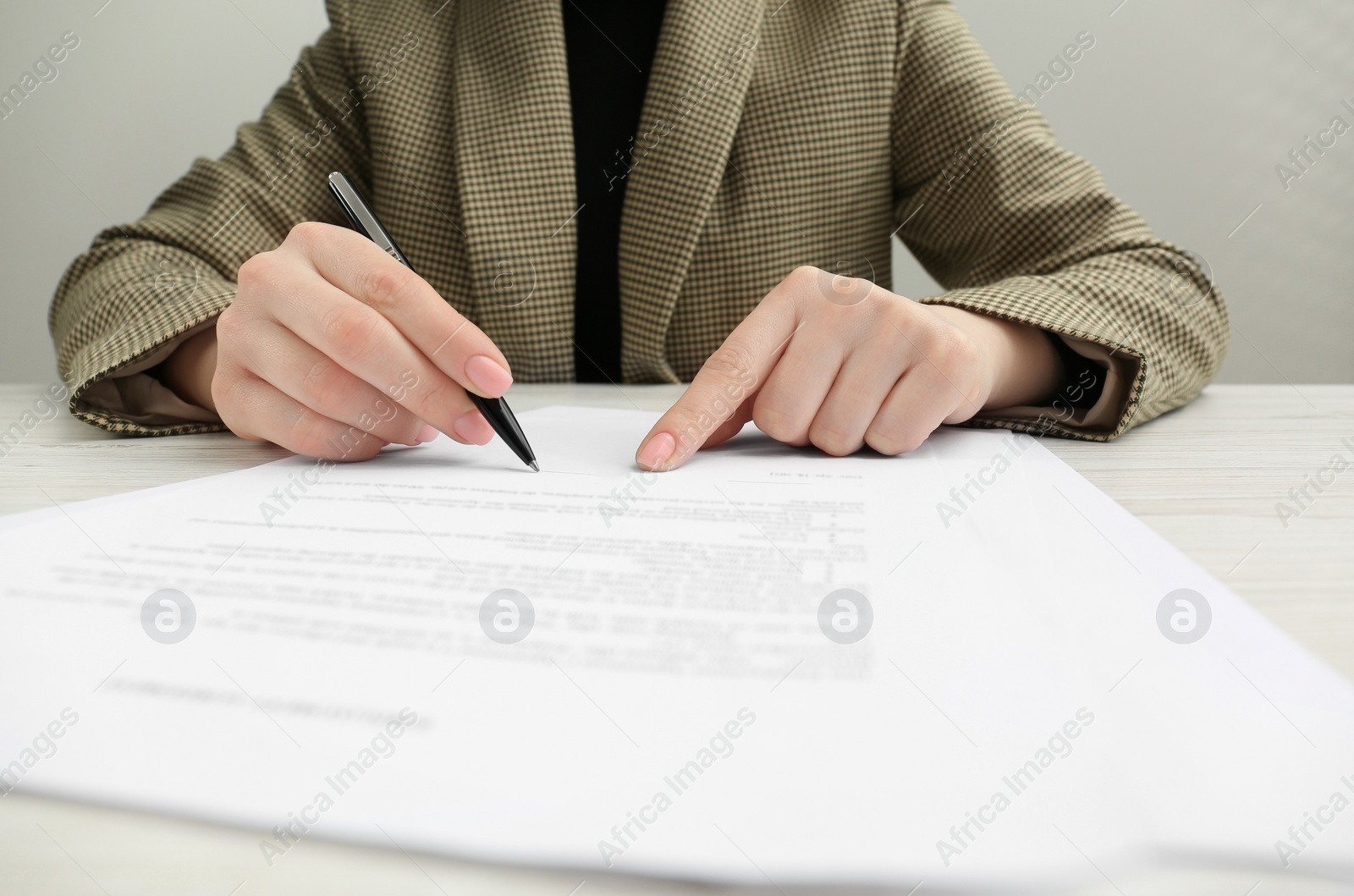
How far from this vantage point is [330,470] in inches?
16.8

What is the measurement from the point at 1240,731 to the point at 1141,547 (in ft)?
0.44

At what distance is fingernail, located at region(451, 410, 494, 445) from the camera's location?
434 millimetres

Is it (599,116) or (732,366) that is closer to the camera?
(732,366)

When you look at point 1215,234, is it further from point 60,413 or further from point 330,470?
point 60,413

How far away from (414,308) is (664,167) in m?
0.42

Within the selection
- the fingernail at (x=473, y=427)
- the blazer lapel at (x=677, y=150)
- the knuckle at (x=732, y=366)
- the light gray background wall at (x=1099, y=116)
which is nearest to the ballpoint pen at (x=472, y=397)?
the fingernail at (x=473, y=427)

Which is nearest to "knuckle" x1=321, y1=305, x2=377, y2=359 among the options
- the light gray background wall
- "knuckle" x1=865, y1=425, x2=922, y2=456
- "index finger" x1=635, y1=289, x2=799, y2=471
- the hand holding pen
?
the hand holding pen

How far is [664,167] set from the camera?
2.53 feet

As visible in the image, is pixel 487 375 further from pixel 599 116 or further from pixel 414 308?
pixel 599 116

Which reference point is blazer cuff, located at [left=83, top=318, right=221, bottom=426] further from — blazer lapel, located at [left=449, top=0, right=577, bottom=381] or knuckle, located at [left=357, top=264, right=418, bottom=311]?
blazer lapel, located at [left=449, top=0, right=577, bottom=381]

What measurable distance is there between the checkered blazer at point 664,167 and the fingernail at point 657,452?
387 mm

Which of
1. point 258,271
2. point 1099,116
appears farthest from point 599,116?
point 1099,116

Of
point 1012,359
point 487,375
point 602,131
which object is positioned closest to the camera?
point 487,375

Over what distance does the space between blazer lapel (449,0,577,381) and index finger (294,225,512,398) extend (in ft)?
1.11
